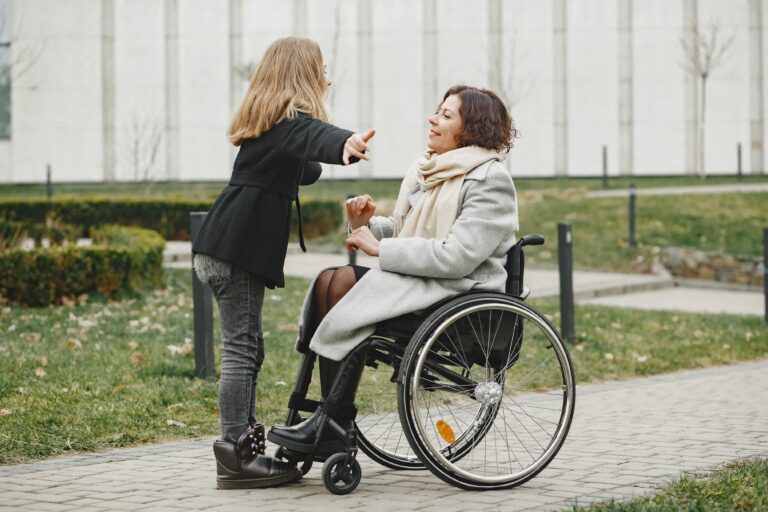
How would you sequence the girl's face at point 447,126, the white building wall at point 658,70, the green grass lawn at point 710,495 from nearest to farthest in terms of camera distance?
the green grass lawn at point 710,495 → the girl's face at point 447,126 → the white building wall at point 658,70

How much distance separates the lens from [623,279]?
1534 centimetres

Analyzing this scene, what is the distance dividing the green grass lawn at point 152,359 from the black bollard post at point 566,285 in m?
0.17

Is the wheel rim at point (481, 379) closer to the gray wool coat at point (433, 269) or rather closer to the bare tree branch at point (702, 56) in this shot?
the gray wool coat at point (433, 269)

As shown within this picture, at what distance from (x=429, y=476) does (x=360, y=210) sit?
1152mm

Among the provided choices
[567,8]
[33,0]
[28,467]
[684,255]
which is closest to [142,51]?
[33,0]

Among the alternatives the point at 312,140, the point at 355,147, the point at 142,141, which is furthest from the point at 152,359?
the point at 142,141

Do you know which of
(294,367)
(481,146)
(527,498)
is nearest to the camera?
(527,498)

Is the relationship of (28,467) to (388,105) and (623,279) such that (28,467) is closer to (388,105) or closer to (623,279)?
(623,279)

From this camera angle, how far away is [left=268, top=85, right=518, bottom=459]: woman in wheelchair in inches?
173

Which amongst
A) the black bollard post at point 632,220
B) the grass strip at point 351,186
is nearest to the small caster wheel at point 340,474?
the black bollard post at point 632,220

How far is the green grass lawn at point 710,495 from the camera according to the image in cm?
396

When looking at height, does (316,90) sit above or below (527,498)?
above

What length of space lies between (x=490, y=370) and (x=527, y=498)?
53 centimetres

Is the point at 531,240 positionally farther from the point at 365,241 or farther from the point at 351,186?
the point at 351,186
